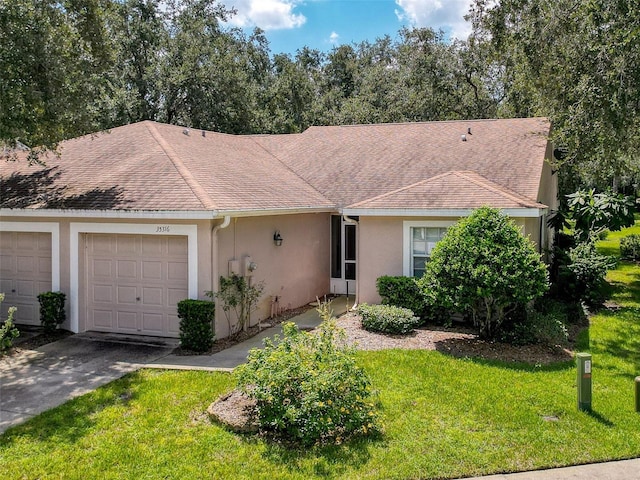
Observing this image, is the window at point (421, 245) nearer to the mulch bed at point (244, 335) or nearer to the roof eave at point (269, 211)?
the roof eave at point (269, 211)

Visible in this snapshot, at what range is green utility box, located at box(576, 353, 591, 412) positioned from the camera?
7.36 m

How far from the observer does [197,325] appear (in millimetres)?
10469

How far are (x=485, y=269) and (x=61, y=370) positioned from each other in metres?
7.86

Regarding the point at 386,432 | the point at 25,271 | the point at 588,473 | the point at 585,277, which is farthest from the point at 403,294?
the point at 25,271

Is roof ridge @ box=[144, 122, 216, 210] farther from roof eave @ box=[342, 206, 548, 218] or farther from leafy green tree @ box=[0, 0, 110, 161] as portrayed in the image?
roof eave @ box=[342, 206, 548, 218]

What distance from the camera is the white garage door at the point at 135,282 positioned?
11508 mm

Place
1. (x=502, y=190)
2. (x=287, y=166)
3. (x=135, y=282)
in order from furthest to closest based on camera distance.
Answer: (x=287, y=166)
(x=502, y=190)
(x=135, y=282)

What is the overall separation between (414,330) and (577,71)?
7.91 metres

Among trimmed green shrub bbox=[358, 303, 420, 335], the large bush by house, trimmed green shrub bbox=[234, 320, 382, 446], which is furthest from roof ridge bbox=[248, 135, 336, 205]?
trimmed green shrub bbox=[234, 320, 382, 446]

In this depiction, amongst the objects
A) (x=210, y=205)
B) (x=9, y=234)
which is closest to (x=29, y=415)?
(x=210, y=205)

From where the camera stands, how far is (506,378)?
8.72m

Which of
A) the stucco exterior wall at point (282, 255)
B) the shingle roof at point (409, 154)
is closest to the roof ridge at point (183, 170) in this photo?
the stucco exterior wall at point (282, 255)

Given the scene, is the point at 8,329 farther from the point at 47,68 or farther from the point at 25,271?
the point at 47,68

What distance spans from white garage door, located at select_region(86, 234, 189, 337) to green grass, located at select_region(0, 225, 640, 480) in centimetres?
270
